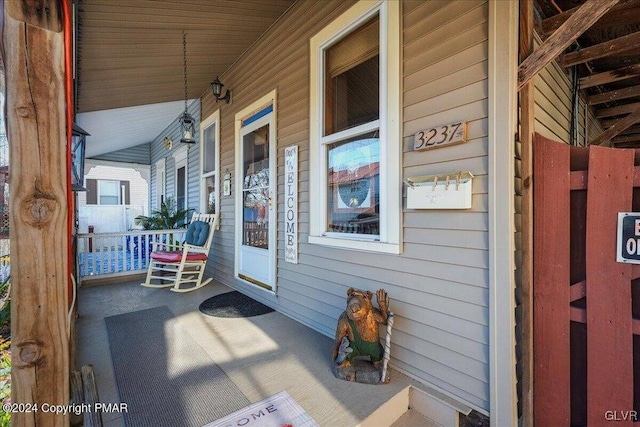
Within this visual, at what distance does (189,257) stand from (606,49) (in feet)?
14.6

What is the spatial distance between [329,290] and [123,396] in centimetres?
146

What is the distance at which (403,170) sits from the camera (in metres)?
1.85

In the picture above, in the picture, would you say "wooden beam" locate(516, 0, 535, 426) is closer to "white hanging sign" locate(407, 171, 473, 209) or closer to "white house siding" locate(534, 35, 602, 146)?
"white hanging sign" locate(407, 171, 473, 209)

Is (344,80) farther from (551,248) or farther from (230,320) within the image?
(230,320)

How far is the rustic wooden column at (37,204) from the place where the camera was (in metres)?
0.96

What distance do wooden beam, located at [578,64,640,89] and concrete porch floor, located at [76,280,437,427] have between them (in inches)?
120

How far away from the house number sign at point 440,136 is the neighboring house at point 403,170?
0.7 inches

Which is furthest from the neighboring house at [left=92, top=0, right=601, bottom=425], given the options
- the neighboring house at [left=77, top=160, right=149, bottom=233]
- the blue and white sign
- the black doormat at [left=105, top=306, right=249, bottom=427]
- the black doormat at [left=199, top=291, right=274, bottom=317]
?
the neighboring house at [left=77, top=160, right=149, bottom=233]

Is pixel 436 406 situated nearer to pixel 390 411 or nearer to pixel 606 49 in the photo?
pixel 390 411

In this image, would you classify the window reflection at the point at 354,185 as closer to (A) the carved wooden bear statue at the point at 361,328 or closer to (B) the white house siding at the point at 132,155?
(A) the carved wooden bear statue at the point at 361,328

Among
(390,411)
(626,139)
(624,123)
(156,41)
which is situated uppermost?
(156,41)

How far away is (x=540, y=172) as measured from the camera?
1.53 meters

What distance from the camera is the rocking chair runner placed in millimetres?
3736

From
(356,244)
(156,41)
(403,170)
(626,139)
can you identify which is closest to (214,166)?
(156,41)
